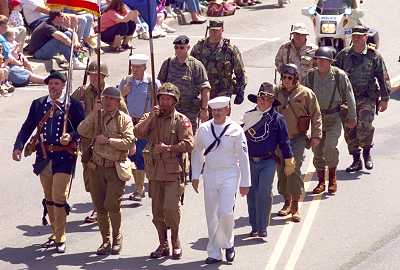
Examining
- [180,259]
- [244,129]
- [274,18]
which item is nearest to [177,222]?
[180,259]

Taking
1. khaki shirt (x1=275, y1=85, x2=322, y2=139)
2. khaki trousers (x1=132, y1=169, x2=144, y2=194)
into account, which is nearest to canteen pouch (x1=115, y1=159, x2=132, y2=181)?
khaki trousers (x1=132, y1=169, x2=144, y2=194)

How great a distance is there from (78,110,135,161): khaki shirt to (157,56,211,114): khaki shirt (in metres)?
2.59

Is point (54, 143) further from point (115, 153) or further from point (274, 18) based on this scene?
point (274, 18)

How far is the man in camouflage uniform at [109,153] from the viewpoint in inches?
527

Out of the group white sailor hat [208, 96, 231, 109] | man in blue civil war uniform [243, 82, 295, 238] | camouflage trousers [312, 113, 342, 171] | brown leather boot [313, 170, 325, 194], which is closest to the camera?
white sailor hat [208, 96, 231, 109]

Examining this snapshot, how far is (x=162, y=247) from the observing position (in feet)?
44.3

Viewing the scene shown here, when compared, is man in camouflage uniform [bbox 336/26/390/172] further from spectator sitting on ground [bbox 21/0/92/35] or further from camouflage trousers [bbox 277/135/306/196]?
spectator sitting on ground [bbox 21/0/92/35]

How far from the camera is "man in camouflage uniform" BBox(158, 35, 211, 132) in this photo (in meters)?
16.0

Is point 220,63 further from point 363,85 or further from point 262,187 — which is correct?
point 262,187

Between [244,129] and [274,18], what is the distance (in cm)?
1772

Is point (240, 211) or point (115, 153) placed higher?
point (115, 153)

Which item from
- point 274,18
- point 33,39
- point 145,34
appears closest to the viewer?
point 33,39

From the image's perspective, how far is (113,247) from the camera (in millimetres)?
13672

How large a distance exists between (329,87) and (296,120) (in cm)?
109
